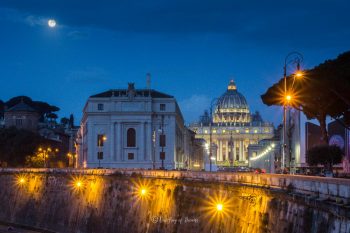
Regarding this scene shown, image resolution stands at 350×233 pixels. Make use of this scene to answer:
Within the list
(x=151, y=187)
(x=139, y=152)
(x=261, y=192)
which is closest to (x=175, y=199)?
(x=151, y=187)

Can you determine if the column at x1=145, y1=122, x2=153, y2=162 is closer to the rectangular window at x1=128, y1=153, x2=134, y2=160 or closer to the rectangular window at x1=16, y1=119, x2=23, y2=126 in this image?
the rectangular window at x1=128, y1=153, x2=134, y2=160

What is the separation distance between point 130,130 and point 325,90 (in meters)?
64.3

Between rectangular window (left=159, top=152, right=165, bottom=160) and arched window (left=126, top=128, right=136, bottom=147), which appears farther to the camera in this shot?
arched window (left=126, top=128, right=136, bottom=147)

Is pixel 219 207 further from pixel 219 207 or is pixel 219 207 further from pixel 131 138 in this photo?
pixel 131 138

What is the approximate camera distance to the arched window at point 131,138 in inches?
4301

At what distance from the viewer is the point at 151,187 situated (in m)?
48.5

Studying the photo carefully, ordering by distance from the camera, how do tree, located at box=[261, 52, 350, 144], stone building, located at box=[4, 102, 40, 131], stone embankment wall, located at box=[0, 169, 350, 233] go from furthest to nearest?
stone building, located at box=[4, 102, 40, 131] < tree, located at box=[261, 52, 350, 144] < stone embankment wall, located at box=[0, 169, 350, 233]

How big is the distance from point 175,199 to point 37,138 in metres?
Result: 72.3

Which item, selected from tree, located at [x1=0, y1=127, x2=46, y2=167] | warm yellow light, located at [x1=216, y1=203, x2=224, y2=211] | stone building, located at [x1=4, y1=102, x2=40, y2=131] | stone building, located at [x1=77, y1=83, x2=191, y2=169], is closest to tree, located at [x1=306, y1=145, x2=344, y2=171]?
warm yellow light, located at [x1=216, y1=203, x2=224, y2=211]

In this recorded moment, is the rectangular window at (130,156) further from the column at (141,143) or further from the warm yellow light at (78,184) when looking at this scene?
the warm yellow light at (78,184)

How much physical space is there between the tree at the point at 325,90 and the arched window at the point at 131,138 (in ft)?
179

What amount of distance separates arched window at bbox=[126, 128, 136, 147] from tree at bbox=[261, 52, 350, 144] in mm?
54607

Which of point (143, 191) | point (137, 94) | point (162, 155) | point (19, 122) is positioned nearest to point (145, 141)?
point (162, 155)

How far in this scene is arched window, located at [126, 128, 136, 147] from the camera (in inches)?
4301
